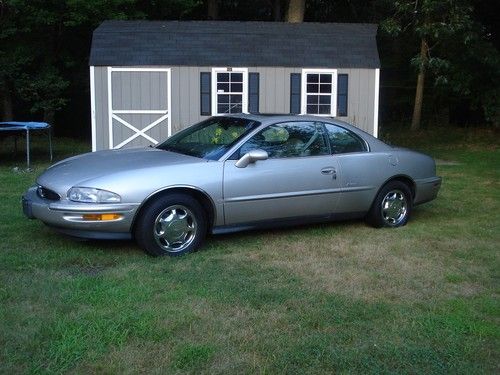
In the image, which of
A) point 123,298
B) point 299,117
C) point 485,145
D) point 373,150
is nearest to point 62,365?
point 123,298

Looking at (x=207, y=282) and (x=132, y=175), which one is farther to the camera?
(x=132, y=175)

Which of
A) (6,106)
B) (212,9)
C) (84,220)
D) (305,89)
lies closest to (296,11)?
(212,9)

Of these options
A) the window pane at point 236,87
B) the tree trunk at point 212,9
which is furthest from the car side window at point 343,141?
the tree trunk at point 212,9

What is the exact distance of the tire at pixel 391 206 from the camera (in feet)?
25.3

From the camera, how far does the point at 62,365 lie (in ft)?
12.5

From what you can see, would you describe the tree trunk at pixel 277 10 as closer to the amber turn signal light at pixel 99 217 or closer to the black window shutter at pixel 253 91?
the black window shutter at pixel 253 91

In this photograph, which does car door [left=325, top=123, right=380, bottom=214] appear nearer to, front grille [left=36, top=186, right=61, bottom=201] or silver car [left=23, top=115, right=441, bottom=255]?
silver car [left=23, top=115, right=441, bottom=255]

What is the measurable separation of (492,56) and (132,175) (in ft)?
54.8

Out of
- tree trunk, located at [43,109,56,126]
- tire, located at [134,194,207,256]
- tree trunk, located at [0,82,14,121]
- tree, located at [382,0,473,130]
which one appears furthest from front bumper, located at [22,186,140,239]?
tree trunk, located at [0,82,14,121]

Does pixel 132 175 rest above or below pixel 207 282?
above

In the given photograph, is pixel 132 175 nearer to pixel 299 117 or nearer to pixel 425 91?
pixel 299 117

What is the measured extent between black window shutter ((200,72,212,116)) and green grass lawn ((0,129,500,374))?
28.2 ft

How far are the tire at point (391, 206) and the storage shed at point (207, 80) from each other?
8427mm

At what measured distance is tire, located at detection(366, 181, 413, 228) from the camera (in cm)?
770
